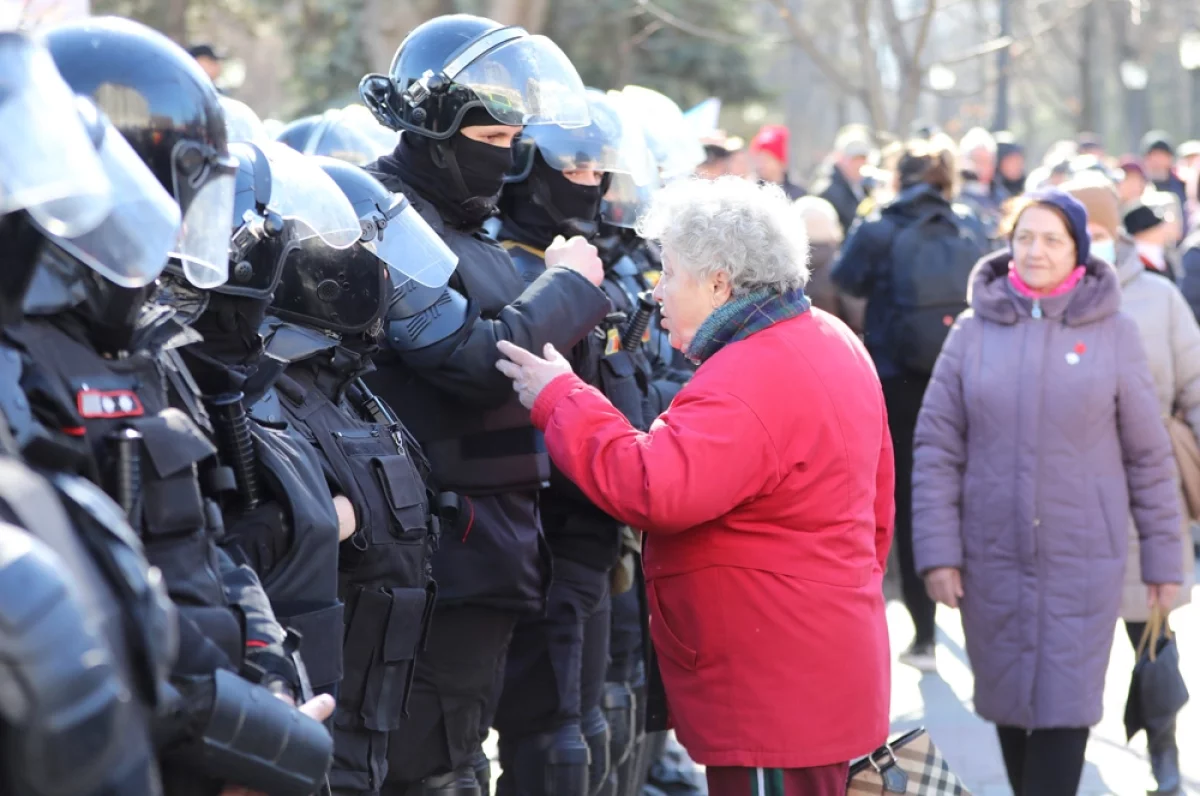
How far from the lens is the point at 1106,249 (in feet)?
20.8

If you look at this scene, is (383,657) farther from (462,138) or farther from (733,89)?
(733,89)

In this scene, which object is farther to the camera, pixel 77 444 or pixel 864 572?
pixel 864 572

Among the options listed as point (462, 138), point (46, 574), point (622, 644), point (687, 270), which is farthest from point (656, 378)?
point (46, 574)

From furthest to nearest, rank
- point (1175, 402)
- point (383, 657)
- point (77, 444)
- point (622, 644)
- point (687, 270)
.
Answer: point (1175, 402) < point (622, 644) < point (687, 270) < point (383, 657) < point (77, 444)

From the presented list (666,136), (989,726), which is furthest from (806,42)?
(989,726)

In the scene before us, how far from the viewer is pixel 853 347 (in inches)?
150

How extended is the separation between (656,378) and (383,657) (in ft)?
8.12

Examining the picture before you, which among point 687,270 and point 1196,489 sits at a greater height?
point 687,270

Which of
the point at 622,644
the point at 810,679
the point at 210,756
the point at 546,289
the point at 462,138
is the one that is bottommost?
the point at 622,644

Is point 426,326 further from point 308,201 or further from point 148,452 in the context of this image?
point 148,452

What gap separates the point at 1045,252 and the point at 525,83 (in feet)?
6.08

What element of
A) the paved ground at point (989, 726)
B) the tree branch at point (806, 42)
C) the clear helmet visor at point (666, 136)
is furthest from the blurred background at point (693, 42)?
the paved ground at point (989, 726)

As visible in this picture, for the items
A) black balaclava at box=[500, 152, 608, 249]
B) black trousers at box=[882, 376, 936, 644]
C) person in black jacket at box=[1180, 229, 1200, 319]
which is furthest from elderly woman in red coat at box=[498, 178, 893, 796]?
person in black jacket at box=[1180, 229, 1200, 319]

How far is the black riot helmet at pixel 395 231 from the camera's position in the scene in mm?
3777
